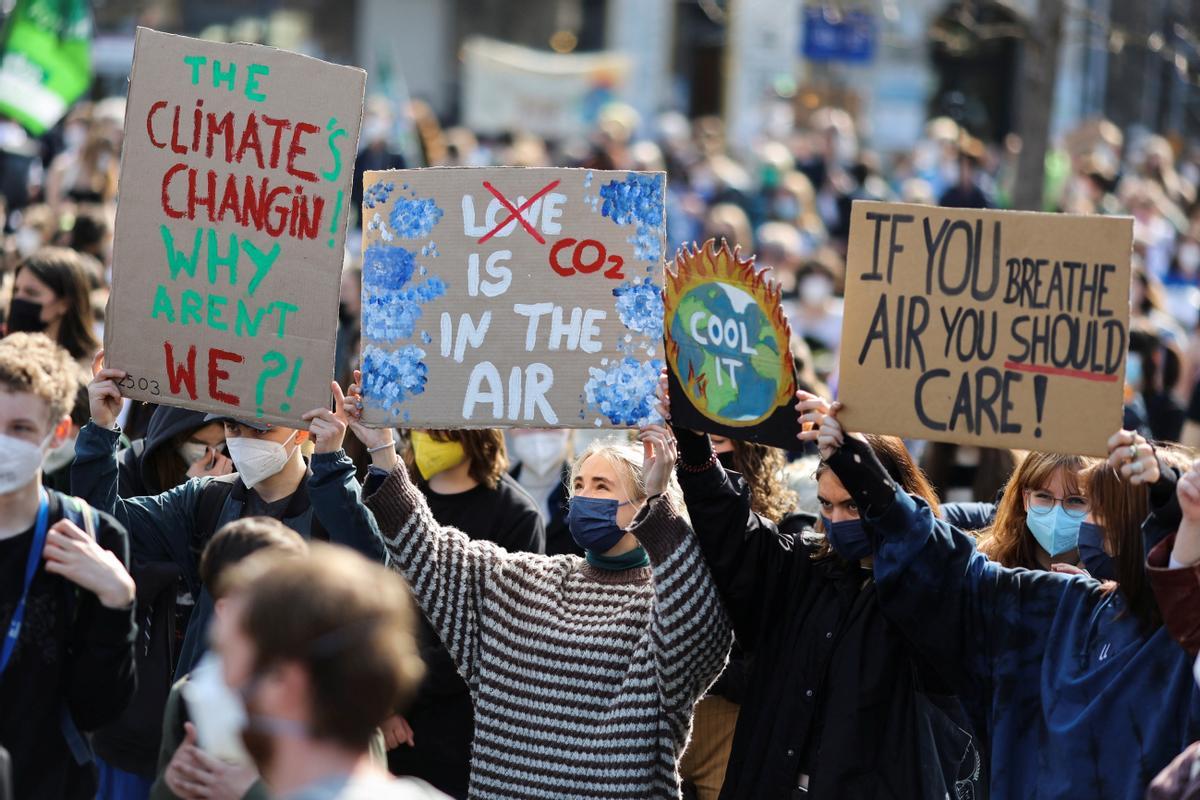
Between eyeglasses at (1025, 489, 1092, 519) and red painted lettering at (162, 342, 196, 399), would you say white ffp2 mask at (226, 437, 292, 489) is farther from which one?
eyeglasses at (1025, 489, 1092, 519)

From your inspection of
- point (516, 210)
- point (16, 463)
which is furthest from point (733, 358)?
point (16, 463)

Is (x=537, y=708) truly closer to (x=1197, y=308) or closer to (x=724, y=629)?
(x=724, y=629)

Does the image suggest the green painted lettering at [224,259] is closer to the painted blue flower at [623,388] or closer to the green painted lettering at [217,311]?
the green painted lettering at [217,311]

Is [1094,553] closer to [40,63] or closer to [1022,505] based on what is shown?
[1022,505]

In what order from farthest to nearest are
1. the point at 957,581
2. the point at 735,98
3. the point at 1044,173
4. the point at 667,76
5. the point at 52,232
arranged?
the point at 667,76 < the point at 735,98 < the point at 1044,173 < the point at 52,232 < the point at 957,581

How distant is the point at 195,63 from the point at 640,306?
1294mm

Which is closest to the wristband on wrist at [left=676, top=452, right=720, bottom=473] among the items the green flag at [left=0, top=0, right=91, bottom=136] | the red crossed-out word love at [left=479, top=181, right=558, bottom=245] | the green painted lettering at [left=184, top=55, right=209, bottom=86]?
the red crossed-out word love at [left=479, top=181, right=558, bottom=245]

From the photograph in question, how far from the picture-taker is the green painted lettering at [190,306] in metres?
4.57

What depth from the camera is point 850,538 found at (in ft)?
13.7

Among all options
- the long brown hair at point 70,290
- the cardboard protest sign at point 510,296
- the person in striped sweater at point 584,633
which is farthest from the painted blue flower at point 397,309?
the long brown hair at point 70,290

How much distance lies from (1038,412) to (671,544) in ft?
2.86

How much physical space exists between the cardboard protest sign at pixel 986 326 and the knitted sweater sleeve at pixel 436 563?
39.8 inches

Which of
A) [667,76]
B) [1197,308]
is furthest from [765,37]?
[1197,308]

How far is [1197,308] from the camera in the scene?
39.9 feet
